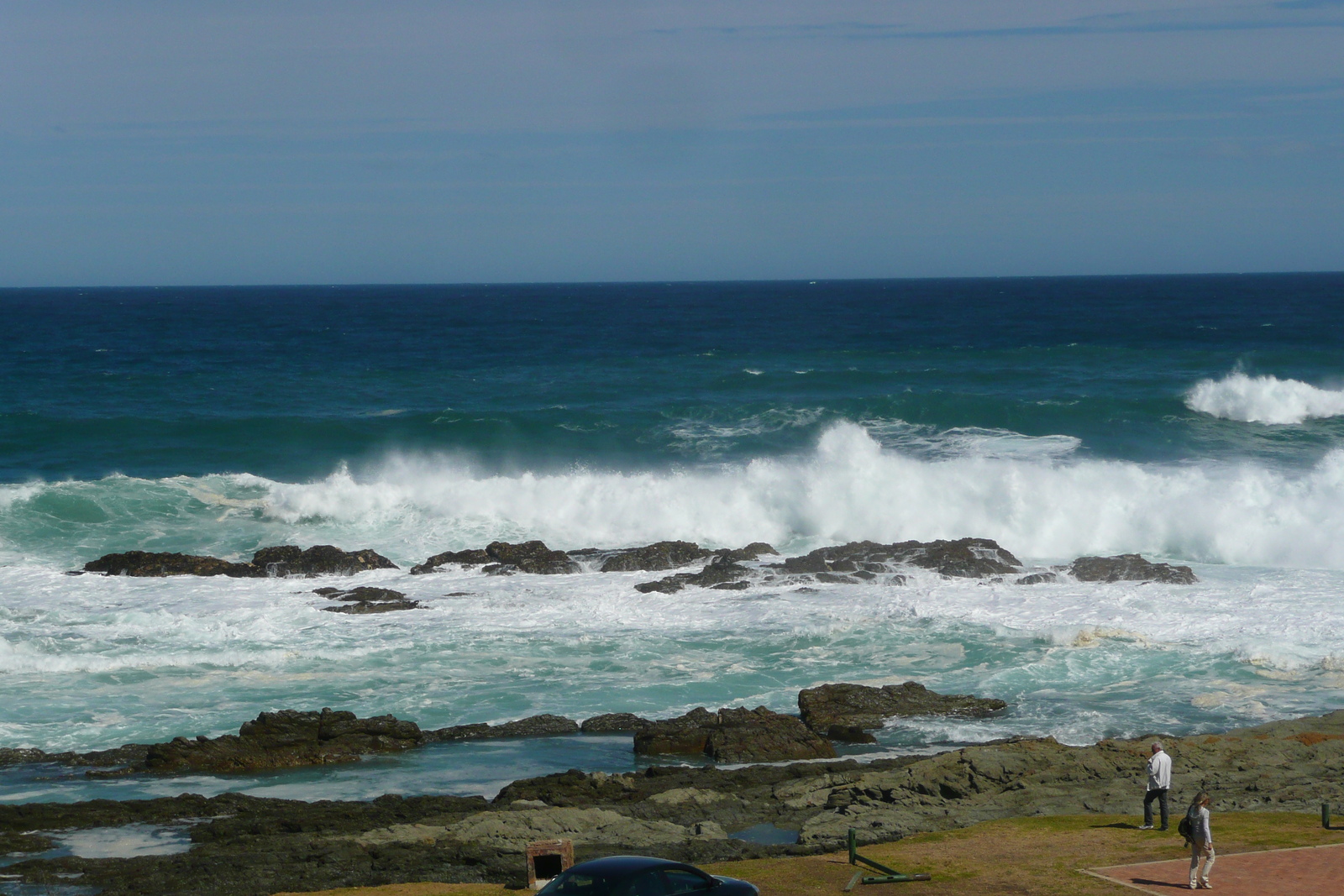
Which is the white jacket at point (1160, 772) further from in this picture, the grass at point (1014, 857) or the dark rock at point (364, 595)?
the dark rock at point (364, 595)

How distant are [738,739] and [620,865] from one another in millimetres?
8108

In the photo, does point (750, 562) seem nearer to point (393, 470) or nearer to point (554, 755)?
point (554, 755)

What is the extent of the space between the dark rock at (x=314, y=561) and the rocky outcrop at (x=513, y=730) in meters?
Answer: 11.6

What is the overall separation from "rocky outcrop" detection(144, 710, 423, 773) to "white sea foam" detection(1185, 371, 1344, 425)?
39.9 m

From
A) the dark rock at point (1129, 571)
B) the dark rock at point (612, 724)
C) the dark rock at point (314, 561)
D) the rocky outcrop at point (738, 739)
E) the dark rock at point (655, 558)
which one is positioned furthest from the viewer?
the dark rock at point (655, 558)

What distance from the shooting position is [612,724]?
2050 cm

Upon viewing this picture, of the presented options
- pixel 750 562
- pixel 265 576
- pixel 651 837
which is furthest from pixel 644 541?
pixel 651 837

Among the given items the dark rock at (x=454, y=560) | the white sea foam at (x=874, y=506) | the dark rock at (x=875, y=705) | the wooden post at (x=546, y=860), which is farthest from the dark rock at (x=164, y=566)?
the wooden post at (x=546, y=860)

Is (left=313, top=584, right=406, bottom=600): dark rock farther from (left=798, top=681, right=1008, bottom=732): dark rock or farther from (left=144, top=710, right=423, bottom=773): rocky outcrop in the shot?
(left=798, top=681, right=1008, bottom=732): dark rock

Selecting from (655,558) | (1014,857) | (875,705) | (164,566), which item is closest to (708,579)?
(655,558)

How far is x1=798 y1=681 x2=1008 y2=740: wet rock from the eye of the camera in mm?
20375

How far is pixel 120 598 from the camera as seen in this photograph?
28.1m

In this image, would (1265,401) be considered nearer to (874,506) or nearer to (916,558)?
(874,506)

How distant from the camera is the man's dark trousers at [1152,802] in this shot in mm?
15336
